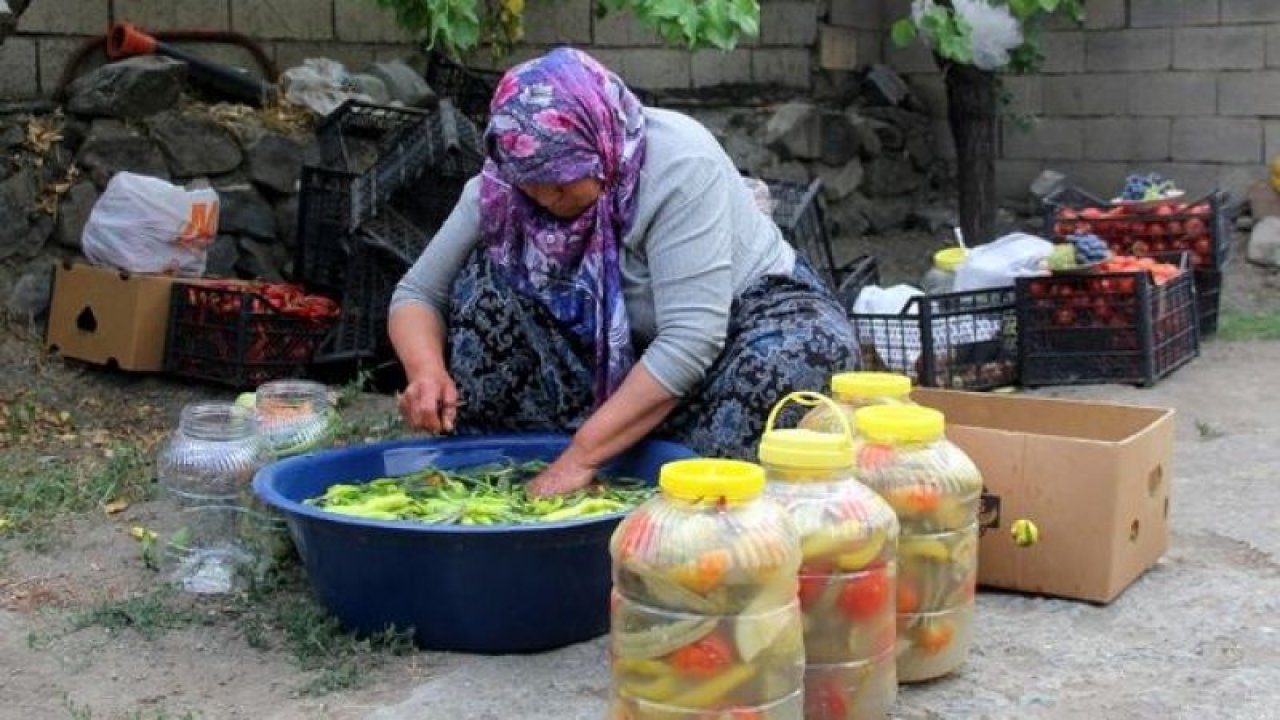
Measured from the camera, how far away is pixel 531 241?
131 inches

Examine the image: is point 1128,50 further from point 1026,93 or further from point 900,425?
point 900,425

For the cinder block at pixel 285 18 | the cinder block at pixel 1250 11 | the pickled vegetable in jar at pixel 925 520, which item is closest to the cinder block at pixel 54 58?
the cinder block at pixel 285 18

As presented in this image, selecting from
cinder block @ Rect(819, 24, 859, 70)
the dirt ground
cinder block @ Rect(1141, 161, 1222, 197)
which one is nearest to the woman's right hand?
the dirt ground

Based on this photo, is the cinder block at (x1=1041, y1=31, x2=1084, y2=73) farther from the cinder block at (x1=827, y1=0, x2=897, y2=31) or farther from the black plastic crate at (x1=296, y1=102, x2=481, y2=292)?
the black plastic crate at (x1=296, y1=102, x2=481, y2=292)

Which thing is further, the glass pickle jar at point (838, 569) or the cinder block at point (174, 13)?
the cinder block at point (174, 13)

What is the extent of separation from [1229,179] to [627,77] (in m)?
3.41

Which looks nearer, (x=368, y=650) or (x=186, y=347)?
(x=368, y=650)

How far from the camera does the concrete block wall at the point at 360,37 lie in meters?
5.89

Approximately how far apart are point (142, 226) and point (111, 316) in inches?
13.8

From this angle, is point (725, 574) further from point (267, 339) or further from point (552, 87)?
point (267, 339)

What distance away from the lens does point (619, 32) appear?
25.6 ft

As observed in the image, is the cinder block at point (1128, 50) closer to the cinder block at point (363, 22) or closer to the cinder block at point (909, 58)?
the cinder block at point (909, 58)

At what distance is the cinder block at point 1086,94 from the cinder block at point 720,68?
1.88 m

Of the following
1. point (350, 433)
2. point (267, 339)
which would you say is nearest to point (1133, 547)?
point (350, 433)
